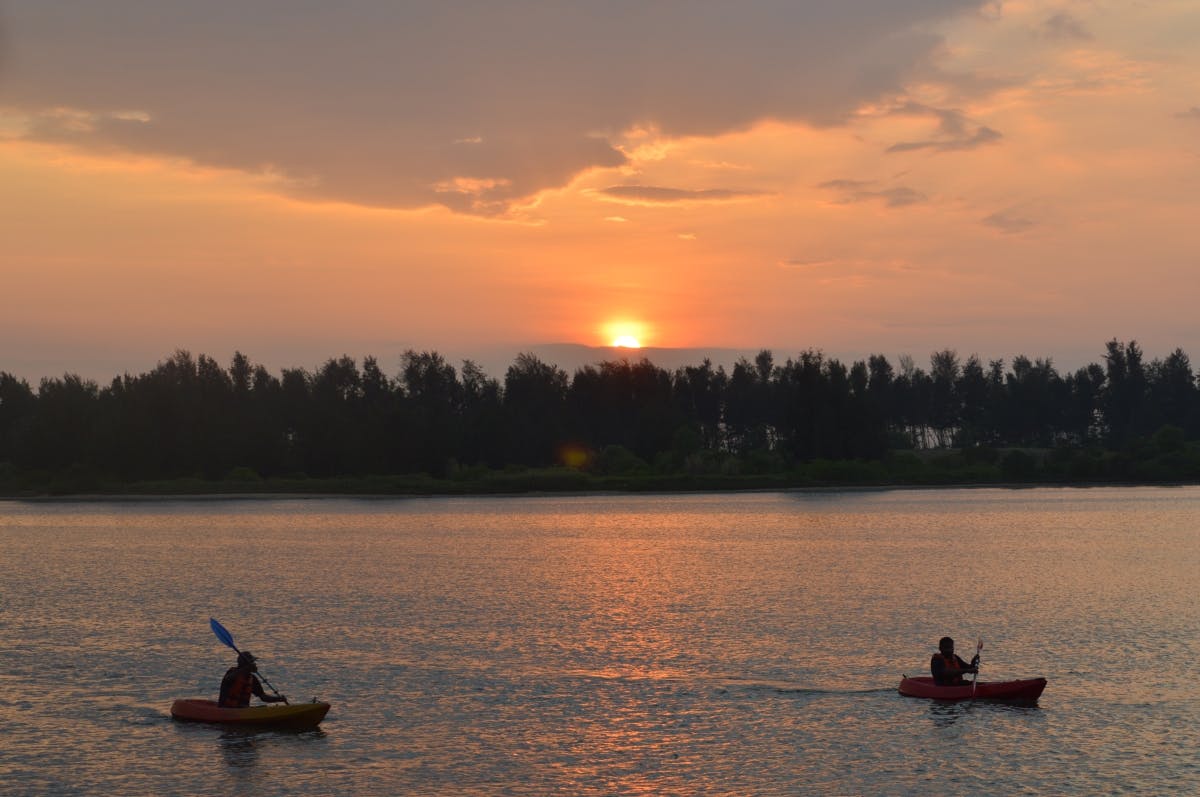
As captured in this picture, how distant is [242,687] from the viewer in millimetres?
32938

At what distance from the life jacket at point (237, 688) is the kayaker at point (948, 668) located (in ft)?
64.0

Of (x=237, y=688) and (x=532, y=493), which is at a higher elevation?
(x=532, y=493)

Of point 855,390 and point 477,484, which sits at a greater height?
point 855,390

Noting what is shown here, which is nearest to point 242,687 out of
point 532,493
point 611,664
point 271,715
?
point 271,715

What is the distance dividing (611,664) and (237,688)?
1405 cm

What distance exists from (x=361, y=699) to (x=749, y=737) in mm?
12027

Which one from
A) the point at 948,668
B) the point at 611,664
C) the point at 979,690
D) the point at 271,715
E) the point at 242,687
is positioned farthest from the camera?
the point at 611,664

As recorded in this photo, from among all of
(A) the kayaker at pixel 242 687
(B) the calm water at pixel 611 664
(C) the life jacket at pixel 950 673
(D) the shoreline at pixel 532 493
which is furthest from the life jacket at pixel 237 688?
(D) the shoreline at pixel 532 493

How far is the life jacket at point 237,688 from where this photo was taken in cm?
3294

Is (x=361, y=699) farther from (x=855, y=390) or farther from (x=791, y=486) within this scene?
(x=855, y=390)

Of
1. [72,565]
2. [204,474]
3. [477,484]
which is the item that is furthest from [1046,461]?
[72,565]

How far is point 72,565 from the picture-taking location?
274 feet

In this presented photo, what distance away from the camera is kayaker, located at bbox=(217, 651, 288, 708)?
32.9m

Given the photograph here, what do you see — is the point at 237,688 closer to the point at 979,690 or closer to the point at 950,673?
the point at 950,673
